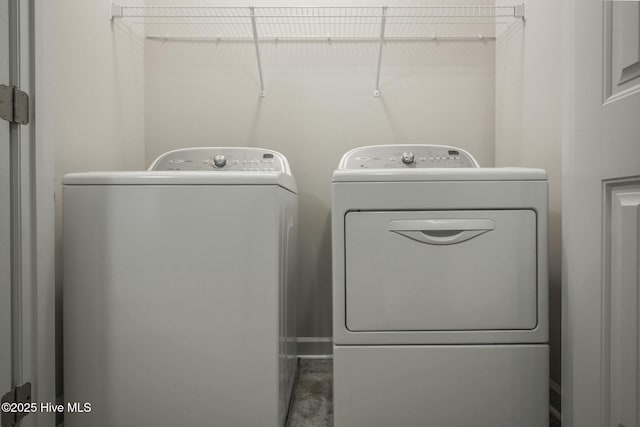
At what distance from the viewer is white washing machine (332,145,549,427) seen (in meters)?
0.94

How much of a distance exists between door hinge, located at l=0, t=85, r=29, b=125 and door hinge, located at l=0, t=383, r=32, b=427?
70 centimetres

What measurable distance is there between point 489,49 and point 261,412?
1863 millimetres

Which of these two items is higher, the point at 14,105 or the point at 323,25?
the point at 323,25

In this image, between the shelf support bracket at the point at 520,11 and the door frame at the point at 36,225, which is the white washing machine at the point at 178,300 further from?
the shelf support bracket at the point at 520,11

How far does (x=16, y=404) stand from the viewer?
85 cm

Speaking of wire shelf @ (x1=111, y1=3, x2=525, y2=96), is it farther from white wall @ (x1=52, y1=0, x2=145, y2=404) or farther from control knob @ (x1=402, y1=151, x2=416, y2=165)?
control knob @ (x1=402, y1=151, x2=416, y2=165)

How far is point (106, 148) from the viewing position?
140 centimetres

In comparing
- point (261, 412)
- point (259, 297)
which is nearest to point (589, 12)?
point (259, 297)

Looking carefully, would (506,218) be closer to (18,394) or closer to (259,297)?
(259,297)

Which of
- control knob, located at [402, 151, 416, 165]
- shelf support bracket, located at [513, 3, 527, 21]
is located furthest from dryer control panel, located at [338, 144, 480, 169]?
shelf support bracket, located at [513, 3, 527, 21]

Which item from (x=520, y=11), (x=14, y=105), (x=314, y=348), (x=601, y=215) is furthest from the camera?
(x=314, y=348)

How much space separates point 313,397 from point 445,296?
71 cm

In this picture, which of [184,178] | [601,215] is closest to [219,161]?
[184,178]

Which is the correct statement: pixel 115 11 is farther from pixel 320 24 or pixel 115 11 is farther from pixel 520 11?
pixel 520 11
